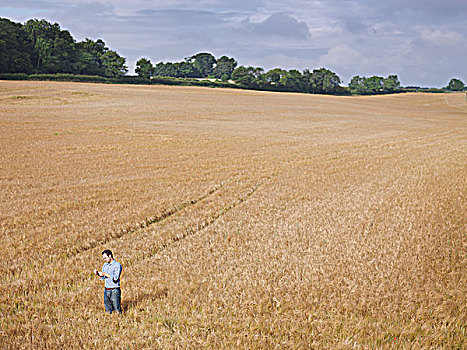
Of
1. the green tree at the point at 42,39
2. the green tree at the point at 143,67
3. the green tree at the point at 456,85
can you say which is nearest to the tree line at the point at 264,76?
the green tree at the point at 143,67

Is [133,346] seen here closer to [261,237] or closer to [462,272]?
[261,237]

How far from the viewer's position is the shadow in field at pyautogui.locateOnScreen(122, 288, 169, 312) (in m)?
5.52

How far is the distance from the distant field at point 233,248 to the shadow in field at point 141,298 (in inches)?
1.0

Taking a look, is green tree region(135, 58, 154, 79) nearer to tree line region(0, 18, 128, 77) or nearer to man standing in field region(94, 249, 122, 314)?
tree line region(0, 18, 128, 77)

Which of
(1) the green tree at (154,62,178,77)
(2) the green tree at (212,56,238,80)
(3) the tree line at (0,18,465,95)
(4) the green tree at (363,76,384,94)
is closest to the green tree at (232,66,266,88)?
(3) the tree line at (0,18,465,95)

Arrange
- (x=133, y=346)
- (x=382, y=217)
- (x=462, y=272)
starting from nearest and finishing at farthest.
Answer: (x=133, y=346) → (x=462, y=272) → (x=382, y=217)

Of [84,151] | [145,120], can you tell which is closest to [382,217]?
[84,151]

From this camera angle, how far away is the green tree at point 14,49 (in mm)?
66625

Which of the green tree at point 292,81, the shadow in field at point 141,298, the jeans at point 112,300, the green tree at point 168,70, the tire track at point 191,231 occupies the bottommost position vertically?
the tire track at point 191,231

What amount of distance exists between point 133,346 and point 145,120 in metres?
29.7

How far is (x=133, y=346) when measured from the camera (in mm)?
4734

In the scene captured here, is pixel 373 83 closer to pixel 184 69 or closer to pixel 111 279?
pixel 184 69

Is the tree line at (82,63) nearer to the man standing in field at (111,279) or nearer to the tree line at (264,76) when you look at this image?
the tree line at (264,76)

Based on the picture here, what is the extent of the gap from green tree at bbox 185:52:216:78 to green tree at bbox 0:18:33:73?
73533 millimetres
